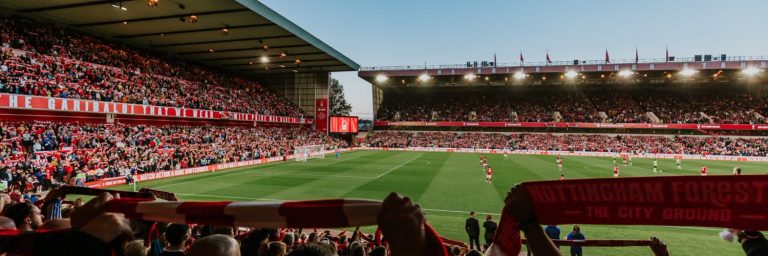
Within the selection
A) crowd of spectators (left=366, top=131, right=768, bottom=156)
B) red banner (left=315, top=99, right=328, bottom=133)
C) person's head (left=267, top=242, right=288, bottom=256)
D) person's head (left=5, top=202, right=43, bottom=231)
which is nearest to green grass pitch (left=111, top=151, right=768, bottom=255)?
person's head (left=267, top=242, right=288, bottom=256)

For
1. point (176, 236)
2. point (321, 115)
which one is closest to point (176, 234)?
point (176, 236)

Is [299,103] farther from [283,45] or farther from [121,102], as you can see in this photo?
[121,102]

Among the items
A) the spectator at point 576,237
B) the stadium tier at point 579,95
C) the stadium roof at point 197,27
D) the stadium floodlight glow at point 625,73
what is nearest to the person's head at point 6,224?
the spectator at point 576,237

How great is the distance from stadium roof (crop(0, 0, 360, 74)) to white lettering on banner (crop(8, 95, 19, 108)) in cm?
863

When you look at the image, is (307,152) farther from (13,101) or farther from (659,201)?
(659,201)

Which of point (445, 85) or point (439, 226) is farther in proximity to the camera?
point (445, 85)

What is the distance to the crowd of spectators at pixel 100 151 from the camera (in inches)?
811

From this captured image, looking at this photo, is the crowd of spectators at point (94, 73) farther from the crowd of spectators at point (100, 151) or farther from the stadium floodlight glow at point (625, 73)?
the stadium floodlight glow at point (625, 73)

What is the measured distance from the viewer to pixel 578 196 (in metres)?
1.76

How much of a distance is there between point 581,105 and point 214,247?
237 feet

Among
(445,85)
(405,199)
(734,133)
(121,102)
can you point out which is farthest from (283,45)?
(734,133)

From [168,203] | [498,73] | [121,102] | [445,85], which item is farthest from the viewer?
[445,85]

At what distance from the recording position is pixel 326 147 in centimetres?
5500

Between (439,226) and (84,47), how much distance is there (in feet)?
116
